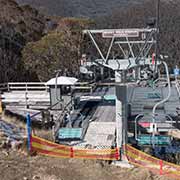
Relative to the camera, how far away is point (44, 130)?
1129cm

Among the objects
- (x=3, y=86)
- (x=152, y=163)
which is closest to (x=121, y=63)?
(x=152, y=163)

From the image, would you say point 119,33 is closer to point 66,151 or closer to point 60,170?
point 66,151

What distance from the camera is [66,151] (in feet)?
31.1

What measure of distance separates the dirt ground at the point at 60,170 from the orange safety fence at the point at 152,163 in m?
0.22

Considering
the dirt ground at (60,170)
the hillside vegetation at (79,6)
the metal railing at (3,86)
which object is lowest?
the dirt ground at (60,170)

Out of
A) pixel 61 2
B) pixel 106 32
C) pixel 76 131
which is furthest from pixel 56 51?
pixel 61 2

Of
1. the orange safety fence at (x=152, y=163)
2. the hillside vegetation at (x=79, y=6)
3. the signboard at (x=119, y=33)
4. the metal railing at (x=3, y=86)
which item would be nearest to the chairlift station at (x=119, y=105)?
the signboard at (x=119, y=33)

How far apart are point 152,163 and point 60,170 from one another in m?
2.33

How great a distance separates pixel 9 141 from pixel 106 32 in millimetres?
4295

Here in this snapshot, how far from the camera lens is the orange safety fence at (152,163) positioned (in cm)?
854

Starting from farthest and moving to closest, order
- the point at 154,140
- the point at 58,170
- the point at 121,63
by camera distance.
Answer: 1. the point at 154,140
2. the point at 58,170
3. the point at 121,63

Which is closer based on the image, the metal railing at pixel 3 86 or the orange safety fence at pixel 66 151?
the orange safety fence at pixel 66 151

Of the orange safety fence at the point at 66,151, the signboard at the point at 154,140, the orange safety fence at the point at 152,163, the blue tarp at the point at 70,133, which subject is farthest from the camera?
the blue tarp at the point at 70,133

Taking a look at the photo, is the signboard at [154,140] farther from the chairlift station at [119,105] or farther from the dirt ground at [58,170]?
the dirt ground at [58,170]
